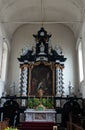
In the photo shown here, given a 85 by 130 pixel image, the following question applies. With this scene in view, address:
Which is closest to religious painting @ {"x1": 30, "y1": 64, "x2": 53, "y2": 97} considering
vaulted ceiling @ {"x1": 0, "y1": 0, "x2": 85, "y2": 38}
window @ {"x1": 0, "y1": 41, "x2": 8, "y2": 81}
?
window @ {"x1": 0, "y1": 41, "x2": 8, "y2": 81}

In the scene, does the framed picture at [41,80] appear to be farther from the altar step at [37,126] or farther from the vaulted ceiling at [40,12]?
the vaulted ceiling at [40,12]

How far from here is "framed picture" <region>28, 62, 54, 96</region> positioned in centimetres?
1266

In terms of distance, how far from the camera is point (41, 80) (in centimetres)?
1309

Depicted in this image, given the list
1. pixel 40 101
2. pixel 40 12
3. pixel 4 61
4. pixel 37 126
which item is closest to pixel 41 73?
pixel 40 101

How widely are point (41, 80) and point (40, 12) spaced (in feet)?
15.7

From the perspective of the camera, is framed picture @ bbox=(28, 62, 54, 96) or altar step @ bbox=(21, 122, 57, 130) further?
framed picture @ bbox=(28, 62, 54, 96)

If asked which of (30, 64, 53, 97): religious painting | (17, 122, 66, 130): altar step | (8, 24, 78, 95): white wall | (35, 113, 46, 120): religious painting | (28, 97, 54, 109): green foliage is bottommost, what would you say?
(17, 122, 66, 130): altar step

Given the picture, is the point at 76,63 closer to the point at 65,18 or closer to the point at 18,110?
the point at 65,18

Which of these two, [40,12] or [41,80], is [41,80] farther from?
[40,12]

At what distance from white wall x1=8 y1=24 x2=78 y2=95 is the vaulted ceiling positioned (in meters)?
0.57

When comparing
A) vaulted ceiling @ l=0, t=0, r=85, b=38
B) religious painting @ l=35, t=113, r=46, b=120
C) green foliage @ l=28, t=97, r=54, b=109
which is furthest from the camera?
vaulted ceiling @ l=0, t=0, r=85, b=38

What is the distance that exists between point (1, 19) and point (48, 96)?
5662 millimetres

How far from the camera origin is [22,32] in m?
15.3

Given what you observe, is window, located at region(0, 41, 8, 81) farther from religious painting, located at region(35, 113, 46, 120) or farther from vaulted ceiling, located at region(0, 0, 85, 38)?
religious painting, located at region(35, 113, 46, 120)
